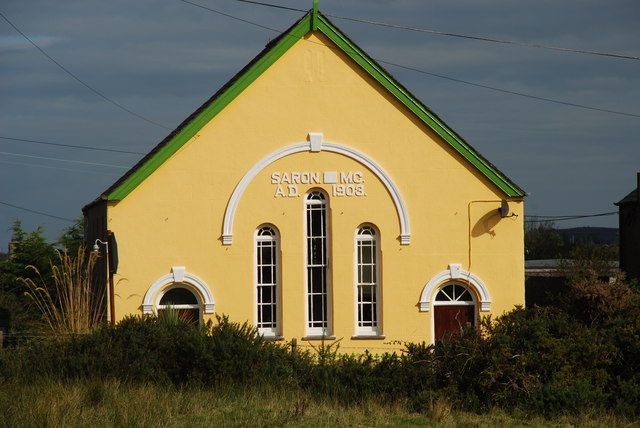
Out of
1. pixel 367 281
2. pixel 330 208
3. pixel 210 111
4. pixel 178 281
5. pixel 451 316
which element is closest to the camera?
pixel 178 281

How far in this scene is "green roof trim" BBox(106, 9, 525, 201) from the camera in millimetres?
24719

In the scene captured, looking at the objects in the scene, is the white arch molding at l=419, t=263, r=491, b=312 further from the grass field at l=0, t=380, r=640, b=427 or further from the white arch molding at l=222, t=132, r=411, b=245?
the grass field at l=0, t=380, r=640, b=427

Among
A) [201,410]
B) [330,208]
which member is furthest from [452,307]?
[201,410]

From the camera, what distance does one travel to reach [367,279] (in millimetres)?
25641

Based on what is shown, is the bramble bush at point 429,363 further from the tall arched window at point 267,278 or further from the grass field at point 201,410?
the tall arched window at point 267,278

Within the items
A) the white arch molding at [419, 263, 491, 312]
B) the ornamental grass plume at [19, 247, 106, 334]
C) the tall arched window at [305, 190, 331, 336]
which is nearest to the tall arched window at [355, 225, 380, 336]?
the tall arched window at [305, 190, 331, 336]

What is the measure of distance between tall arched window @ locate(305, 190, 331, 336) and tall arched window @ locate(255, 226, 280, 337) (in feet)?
2.43

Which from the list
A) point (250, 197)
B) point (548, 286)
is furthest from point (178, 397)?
point (548, 286)

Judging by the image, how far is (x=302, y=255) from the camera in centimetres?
2538

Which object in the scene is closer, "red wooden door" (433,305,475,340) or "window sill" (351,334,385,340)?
"window sill" (351,334,385,340)

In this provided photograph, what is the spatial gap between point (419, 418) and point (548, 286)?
55.7 feet

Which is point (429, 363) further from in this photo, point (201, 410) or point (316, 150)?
point (316, 150)

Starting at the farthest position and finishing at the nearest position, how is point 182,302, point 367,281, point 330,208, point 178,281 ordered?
point 367,281
point 330,208
point 182,302
point 178,281

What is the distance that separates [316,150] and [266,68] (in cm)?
220
